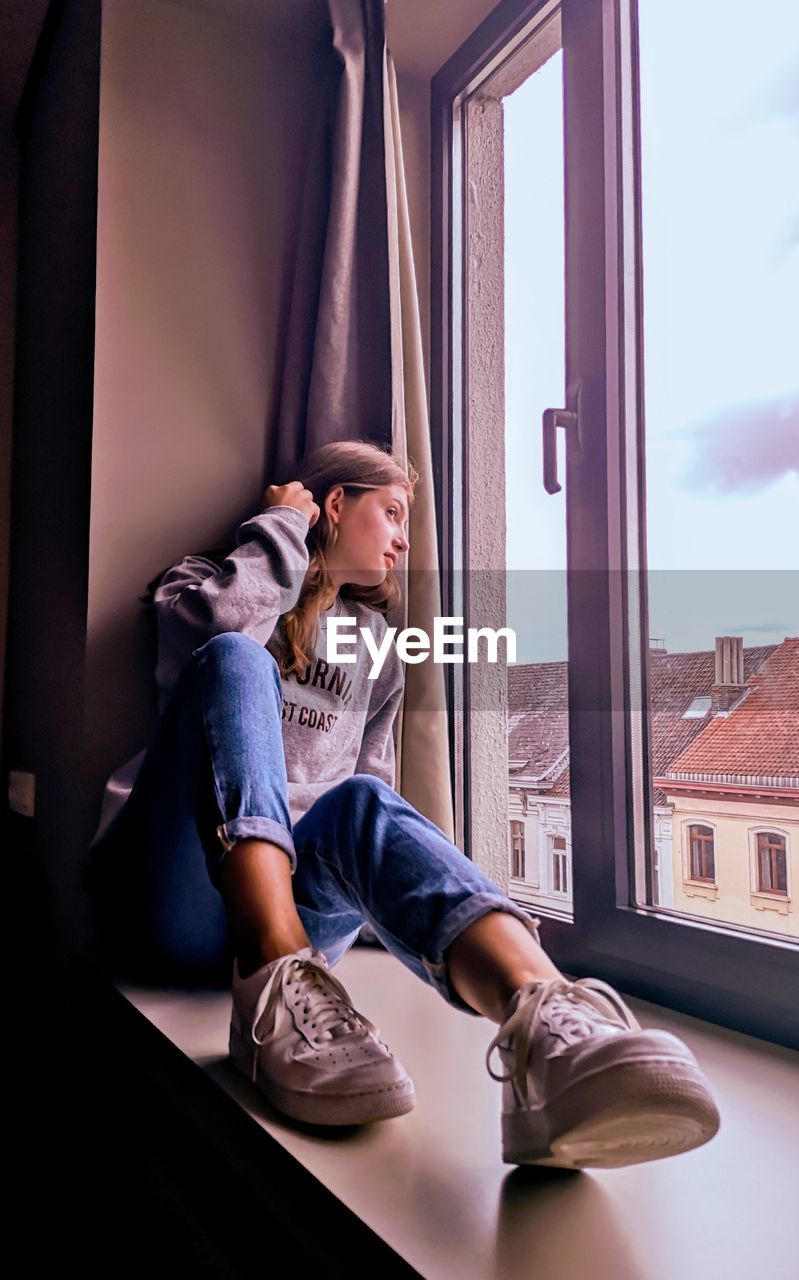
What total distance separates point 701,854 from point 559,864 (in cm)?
35

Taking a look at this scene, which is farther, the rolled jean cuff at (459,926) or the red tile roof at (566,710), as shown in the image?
the red tile roof at (566,710)

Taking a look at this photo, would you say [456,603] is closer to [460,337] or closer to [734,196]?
[460,337]

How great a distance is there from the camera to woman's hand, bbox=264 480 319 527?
4.93 ft

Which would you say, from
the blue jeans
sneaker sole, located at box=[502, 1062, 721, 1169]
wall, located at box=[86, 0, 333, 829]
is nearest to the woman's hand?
wall, located at box=[86, 0, 333, 829]

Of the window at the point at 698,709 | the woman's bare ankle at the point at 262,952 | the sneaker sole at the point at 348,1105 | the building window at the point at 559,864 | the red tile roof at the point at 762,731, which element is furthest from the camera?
the building window at the point at 559,864

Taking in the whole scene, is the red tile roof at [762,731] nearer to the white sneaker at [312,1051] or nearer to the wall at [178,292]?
the white sneaker at [312,1051]

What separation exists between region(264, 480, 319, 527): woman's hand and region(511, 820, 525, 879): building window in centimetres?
66

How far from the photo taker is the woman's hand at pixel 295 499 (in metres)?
1.50

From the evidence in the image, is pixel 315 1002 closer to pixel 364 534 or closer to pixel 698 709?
pixel 698 709

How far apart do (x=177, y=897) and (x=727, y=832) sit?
68 centimetres

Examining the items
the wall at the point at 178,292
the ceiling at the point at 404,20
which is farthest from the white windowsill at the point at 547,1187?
the ceiling at the point at 404,20

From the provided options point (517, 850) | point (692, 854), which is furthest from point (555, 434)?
point (517, 850)

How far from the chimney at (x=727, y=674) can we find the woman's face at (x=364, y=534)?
0.53 metres

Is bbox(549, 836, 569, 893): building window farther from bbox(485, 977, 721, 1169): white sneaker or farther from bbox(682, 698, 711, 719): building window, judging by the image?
bbox(485, 977, 721, 1169): white sneaker
